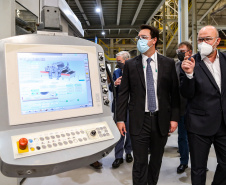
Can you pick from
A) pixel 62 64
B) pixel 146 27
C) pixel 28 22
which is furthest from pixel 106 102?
Answer: pixel 28 22

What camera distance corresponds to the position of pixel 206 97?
1.72 m

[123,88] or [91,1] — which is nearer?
[123,88]

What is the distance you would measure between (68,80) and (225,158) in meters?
1.46

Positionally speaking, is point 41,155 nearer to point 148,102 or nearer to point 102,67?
point 102,67

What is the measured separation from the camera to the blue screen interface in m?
1.05

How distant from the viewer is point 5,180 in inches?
81.0

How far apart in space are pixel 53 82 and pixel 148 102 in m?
0.93

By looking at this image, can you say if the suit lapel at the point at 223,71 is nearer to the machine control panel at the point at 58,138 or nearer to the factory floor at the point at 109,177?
the machine control panel at the point at 58,138

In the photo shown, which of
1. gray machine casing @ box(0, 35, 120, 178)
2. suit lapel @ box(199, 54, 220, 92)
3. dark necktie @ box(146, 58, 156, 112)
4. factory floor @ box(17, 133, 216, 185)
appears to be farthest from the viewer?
factory floor @ box(17, 133, 216, 185)

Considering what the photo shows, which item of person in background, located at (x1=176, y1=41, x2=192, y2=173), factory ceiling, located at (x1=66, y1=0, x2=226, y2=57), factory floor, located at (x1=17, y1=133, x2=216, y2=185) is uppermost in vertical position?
factory ceiling, located at (x1=66, y1=0, x2=226, y2=57)

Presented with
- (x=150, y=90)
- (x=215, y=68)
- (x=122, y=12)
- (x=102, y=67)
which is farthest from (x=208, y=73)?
(x=122, y=12)

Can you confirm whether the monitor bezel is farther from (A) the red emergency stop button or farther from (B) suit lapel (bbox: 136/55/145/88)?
(B) suit lapel (bbox: 136/55/145/88)

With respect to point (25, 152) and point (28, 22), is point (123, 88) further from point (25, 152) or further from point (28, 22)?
point (28, 22)

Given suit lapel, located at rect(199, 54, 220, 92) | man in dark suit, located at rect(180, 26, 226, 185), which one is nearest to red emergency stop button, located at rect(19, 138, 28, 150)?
man in dark suit, located at rect(180, 26, 226, 185)
